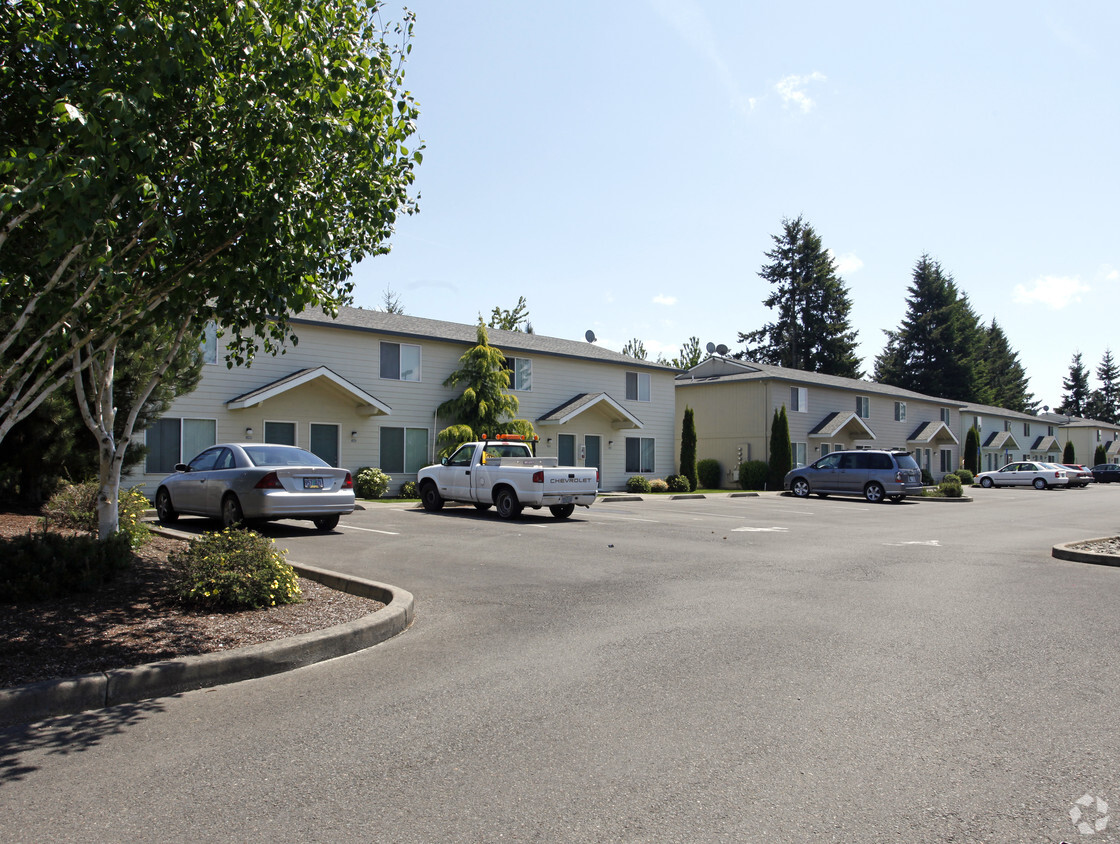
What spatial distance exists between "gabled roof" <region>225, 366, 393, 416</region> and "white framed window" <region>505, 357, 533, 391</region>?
577 cm

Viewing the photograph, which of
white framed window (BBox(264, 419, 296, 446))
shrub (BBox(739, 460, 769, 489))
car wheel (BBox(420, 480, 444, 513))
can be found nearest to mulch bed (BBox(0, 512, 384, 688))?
car wheel (BBox(420, 480, 444, 513))

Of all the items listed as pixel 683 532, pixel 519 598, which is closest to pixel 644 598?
pixel 519 598

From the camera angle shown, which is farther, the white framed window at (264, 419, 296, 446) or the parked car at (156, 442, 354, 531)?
the white framed window at (264, 419, 296, 446)

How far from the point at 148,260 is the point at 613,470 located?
27.3 meters

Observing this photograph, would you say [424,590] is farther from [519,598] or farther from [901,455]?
[901,455]

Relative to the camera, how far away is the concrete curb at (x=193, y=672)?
16.1 ft

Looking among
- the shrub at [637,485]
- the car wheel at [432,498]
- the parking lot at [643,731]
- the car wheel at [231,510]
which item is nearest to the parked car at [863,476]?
the shrub at [637,485]

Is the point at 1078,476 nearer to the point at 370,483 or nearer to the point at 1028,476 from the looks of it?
the point at 1028,476

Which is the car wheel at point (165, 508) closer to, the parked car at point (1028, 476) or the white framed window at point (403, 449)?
the white framed window at point (403, 449)

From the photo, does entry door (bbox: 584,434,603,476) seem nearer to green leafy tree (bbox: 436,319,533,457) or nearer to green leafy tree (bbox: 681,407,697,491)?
green leafy tree (bbox: 681,407,697,491)

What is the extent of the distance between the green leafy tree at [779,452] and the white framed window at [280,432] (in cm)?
2177

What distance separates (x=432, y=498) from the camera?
65.6 ft

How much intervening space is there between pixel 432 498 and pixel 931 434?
131 feet

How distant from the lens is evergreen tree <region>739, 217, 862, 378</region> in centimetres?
7050
